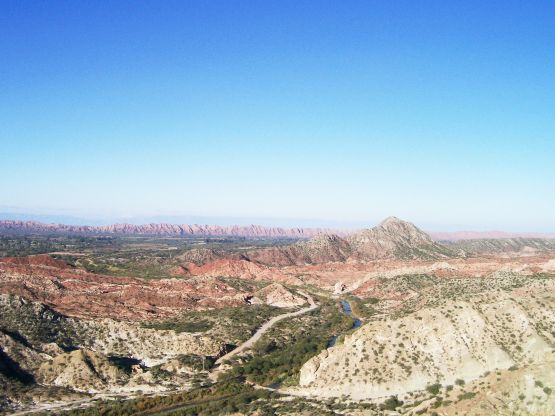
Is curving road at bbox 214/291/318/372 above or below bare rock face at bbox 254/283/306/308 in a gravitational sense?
below

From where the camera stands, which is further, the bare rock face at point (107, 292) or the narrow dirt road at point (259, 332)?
the bare rock face at point (107, 292)

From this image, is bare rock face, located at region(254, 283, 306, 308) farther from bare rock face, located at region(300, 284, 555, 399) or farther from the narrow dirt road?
bare rock face, located at region(300, 284, 555, 399)

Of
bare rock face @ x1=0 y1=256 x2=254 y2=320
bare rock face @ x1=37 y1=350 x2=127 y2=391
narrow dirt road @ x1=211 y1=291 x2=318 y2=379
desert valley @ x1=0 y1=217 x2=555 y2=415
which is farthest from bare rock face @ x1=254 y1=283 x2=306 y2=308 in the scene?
bare rock face @ x1=37 y1=350 x2=127 y2=391

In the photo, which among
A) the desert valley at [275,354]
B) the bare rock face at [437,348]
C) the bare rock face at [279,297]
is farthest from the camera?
the bare rock face at [279,297]

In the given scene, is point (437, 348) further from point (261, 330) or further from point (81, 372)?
point (81, 372)

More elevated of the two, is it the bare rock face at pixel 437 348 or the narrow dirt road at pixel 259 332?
the bare rock face at pixel 437 348

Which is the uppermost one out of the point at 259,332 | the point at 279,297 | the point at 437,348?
the point at 437,348

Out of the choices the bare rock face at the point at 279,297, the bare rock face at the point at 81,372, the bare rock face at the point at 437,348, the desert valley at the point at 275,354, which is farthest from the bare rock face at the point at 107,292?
the bare rock face at the point at 437,348

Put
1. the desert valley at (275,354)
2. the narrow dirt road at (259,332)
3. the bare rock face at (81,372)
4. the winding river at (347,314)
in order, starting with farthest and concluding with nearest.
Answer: the winding river at (347,314), the narrow dirt road at (259,332), the bare rock face at (81,372), the desert valley at (275,354)

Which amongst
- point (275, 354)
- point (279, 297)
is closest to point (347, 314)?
point (279, 297)

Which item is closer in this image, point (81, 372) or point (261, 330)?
point (81, 372)

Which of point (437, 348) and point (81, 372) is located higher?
point (437, 348)

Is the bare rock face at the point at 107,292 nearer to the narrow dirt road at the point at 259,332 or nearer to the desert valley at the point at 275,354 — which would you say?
the desert valley at the point at 275,354
